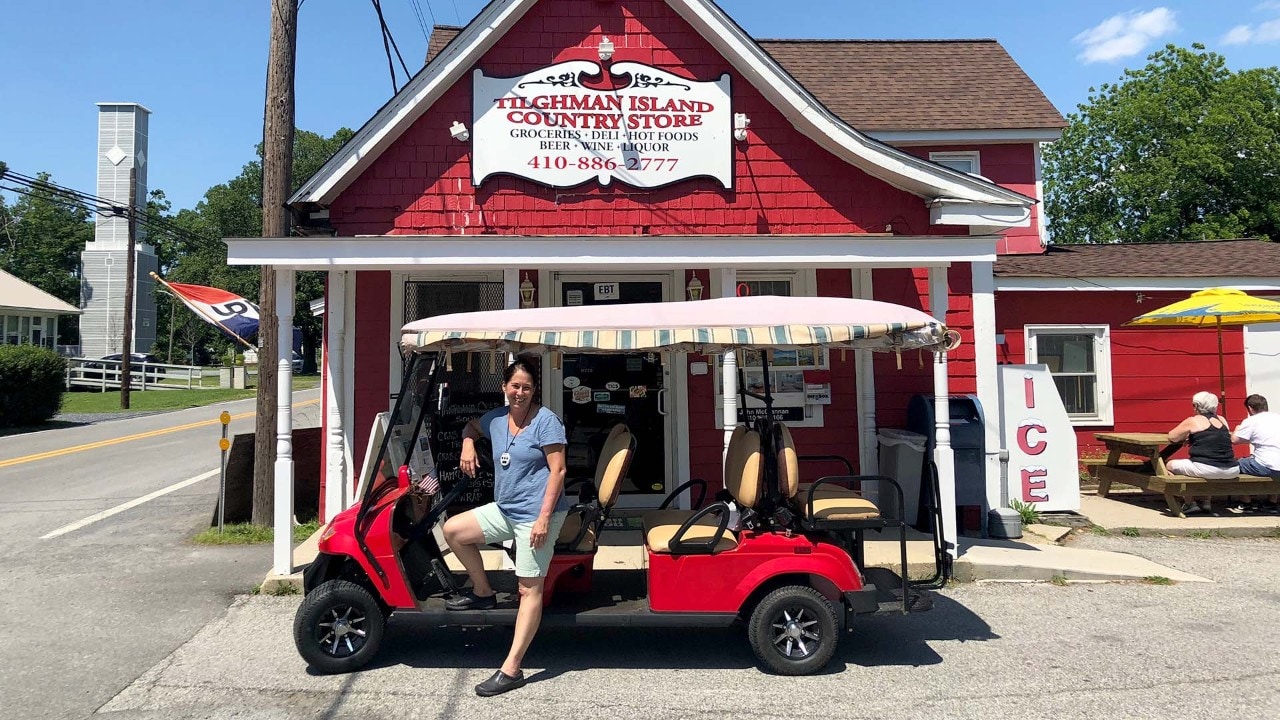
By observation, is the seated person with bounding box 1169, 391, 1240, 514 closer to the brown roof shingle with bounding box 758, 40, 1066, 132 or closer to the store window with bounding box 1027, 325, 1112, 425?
the store window with bounding box 1027, 325, 1112, 425

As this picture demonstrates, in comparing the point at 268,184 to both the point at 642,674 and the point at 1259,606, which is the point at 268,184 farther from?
the point at 1259,606

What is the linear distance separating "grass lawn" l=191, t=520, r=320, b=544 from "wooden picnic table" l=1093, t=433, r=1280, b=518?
891 cm

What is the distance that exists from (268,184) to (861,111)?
8815mm

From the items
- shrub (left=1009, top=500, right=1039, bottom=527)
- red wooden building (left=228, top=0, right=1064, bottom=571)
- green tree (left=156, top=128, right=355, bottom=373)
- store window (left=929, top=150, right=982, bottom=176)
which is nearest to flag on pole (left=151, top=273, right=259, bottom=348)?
red wooden building (left=228, top=0, right=1064, bottom=571)

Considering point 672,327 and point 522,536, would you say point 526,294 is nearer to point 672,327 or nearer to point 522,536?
point 672,327

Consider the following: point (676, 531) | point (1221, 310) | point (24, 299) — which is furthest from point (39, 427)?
point (1221, 310)

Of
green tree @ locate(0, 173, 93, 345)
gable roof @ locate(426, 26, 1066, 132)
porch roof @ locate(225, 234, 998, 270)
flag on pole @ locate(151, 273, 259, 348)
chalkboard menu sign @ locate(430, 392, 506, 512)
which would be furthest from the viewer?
green tree @ locate(0, 173, 93, 345)

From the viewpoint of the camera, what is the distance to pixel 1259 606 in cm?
576

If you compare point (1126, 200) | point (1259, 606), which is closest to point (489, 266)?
point (1259, 606)

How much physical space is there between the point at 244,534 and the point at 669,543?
5326 mm

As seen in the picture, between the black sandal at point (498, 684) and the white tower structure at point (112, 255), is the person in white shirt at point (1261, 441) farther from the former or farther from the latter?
the white tower structure at point (112, 255)

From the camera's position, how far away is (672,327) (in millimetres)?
4512

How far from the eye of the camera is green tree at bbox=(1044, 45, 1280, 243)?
26.0m

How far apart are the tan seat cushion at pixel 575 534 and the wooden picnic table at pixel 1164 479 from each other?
6967 millimetres
